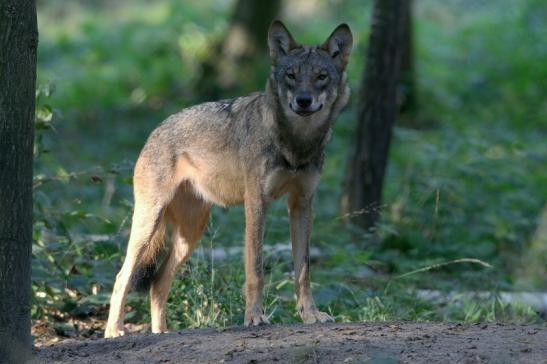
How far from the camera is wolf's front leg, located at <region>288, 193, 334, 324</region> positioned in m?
6.91

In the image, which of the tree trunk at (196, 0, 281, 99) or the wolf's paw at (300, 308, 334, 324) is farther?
the tree trunk at (196, 0, 281, 99)

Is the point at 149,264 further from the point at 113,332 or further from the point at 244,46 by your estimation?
the point at 244,46

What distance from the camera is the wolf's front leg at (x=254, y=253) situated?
667 centimetres

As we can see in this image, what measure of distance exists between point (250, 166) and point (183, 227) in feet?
3.72

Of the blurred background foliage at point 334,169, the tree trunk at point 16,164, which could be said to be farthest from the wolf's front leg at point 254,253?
the tree trunk at point 16,164

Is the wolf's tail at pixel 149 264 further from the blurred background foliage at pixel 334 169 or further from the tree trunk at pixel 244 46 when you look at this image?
the tree trunk at pixel 244 46

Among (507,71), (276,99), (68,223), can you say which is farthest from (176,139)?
(507,71)

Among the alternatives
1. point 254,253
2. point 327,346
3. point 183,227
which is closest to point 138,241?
point 183,227

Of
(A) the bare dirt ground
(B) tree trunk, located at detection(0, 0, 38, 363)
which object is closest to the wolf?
(A) the bare dirt ground

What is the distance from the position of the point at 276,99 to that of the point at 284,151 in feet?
1.36

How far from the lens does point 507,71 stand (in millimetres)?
21188

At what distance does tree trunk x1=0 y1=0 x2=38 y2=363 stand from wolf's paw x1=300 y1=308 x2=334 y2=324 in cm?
202

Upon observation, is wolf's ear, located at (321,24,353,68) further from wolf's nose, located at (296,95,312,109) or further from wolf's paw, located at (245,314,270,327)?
wolf's paw, located at (245,314,270,327)

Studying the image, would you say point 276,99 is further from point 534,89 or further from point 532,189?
point 534,89
